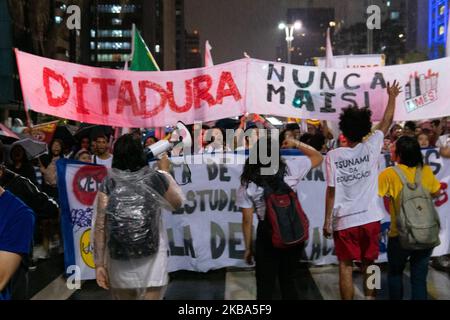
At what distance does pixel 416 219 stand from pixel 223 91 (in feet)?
11.3

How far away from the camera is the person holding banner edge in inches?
180

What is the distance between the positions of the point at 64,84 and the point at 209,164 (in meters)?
2.01

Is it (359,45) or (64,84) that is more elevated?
(359,45)

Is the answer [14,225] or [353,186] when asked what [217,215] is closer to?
[353,186]

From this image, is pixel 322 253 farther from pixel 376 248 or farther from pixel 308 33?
pixel 308 33

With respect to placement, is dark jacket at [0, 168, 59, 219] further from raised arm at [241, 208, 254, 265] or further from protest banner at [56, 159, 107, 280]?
protest banner at [56, 159, 107, 280]

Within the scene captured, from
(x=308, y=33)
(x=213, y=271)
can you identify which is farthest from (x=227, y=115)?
(x=308, y=33)

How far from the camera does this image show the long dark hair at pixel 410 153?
464 cm

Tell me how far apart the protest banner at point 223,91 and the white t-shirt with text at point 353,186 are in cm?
245

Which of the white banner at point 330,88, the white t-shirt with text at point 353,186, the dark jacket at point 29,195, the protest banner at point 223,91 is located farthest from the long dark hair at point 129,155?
the white banner at point 330,88

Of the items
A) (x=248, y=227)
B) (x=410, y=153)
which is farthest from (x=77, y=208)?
(x=410, y=153)

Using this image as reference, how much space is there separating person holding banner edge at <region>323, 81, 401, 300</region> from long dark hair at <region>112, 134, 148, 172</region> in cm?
162

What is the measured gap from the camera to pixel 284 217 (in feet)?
13.9
